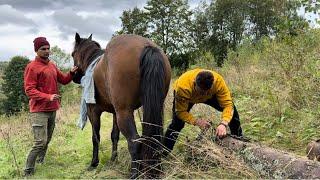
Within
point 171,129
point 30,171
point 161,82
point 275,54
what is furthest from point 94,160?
point 275,54

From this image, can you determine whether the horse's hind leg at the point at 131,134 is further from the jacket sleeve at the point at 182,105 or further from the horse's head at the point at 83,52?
the horse's head at the point at 83,52

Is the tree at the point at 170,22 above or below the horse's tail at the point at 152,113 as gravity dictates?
above

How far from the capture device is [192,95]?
19.6ft

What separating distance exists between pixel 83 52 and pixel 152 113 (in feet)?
9.56

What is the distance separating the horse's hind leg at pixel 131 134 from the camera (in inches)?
219

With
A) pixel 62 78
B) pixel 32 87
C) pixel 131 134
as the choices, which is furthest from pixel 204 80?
pixel 62 78

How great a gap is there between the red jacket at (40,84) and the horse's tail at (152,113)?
1.99 metres

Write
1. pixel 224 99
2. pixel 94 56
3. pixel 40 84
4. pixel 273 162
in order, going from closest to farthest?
pixel 273 162, pixel 224 99, pixel 40 84, pixel 94 56

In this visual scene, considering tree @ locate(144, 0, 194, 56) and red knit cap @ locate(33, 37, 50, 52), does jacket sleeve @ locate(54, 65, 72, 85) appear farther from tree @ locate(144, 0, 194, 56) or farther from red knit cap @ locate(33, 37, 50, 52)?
tree @ locate(144, 0, 194, 56)

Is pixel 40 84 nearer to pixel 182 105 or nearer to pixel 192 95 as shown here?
pixel 182 105

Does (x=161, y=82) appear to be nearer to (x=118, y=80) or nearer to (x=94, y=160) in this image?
(x=118, y=80)

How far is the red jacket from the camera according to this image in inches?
265

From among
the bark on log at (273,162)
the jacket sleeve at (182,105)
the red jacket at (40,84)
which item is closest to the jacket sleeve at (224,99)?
the jacket sleeve at (182,105)

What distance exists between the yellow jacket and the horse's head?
2131mm
